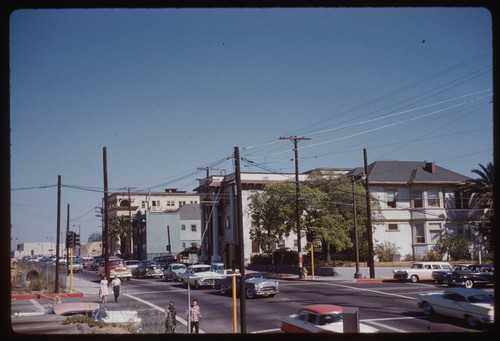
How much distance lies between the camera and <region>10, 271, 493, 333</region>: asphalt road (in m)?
17.4

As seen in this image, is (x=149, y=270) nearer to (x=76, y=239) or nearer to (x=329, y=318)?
(x=76, y=239)

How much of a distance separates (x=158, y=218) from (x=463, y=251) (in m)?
59.8

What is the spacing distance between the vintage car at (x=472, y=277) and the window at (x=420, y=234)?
2090cm

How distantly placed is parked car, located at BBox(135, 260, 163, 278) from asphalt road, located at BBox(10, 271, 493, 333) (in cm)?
1252

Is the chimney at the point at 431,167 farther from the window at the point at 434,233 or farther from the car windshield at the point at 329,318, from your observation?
the car windshield at the point at 329,318

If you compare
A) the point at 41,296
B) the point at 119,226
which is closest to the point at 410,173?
the point at 41,296

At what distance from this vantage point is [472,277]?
1152 inches

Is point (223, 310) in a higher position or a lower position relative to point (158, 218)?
lower

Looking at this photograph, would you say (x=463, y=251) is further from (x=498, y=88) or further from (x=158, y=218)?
(x=158, y=218)

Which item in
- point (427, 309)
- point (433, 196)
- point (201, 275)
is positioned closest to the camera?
point (427, 309)

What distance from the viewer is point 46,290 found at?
37781 millimetres

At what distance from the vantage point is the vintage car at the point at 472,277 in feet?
95.8

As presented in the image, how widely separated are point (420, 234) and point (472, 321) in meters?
38.3
